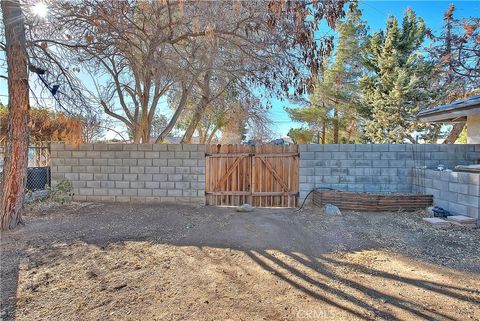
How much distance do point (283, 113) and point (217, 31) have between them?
9.70 metres

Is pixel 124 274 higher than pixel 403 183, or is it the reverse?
pixel 403 183

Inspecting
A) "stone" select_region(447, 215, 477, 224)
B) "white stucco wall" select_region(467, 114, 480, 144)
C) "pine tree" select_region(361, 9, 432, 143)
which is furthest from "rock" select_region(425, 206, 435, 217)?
"pine tree" select_region(361, 9, 432, 143)

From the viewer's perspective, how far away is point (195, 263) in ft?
10.1

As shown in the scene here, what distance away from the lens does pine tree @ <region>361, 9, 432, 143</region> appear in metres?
12.4

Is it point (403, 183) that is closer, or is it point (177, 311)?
point (177, 311)

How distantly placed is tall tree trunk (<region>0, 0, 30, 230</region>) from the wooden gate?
10.8 feet

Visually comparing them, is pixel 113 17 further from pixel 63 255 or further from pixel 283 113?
pixel 283 113

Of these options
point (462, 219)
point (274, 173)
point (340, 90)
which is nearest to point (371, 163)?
point (462, 219)

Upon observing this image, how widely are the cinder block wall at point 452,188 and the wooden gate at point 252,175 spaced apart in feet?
8.48

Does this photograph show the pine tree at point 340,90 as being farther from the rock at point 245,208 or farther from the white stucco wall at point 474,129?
the rock at point 245,208

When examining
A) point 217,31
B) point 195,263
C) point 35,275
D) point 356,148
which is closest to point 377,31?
point 356,148

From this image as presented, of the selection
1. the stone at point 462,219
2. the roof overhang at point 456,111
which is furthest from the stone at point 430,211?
the roof overhang at point 456,111

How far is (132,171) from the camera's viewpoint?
6156mm

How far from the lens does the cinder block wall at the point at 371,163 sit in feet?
19.1
